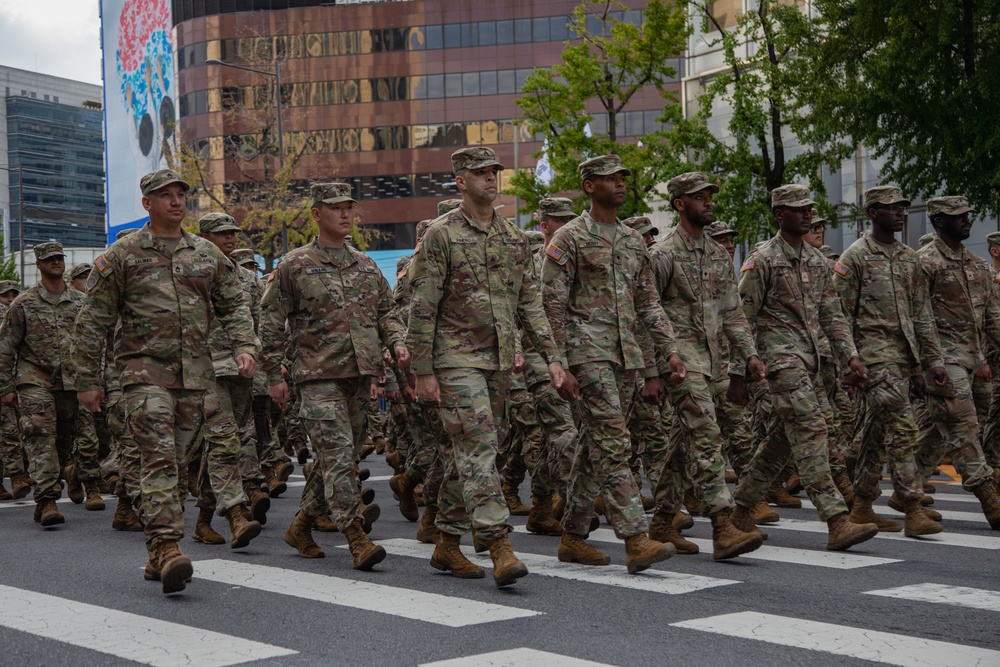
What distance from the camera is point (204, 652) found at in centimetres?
609

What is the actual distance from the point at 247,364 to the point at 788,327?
3587 millimetres

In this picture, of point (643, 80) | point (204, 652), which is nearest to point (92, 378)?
point (204, 652)

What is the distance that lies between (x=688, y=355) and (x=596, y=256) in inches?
39.4

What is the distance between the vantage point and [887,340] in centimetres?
1000

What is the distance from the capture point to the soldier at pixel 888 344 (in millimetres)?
9680

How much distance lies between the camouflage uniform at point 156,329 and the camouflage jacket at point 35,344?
5079mm

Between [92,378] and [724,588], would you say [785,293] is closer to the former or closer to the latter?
[724,588]

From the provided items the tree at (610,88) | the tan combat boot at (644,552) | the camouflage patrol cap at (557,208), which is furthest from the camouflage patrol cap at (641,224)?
the tree at (610,88)

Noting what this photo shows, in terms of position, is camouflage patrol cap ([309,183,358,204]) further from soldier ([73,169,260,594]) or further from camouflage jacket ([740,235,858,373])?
camouflage jacket ([740,235,858,373])

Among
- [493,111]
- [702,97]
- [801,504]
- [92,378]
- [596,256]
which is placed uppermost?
[493,111]

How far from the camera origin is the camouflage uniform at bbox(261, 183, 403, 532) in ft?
28.9

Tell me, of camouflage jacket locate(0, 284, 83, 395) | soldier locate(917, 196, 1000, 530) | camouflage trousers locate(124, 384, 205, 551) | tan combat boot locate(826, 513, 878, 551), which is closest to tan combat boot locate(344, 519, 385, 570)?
camouflage trousers locate(124, 384, 205, 551)

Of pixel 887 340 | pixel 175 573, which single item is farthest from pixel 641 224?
pixel 175 573

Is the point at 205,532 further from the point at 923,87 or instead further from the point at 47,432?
the point at 923,87
